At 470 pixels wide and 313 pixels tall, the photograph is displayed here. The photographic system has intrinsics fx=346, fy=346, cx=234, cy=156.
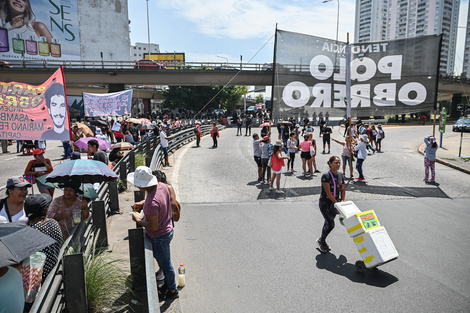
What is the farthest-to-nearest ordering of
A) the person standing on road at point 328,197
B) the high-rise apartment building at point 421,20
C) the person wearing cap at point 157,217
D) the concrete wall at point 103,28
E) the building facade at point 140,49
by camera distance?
the building facade at point 140,49 < the high-rise apartment building at point 421,20 < the concrete wall at point 103,28 < the person standing on road at point 328,197 < the person wearing cap at point 157,217

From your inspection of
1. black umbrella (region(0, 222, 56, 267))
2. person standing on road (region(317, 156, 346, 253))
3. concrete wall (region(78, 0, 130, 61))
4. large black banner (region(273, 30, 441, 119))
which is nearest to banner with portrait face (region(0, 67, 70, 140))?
black umbrella (region(0, 222, 56, 267))

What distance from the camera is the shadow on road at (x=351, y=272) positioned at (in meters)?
5.41

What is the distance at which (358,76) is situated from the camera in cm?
1184

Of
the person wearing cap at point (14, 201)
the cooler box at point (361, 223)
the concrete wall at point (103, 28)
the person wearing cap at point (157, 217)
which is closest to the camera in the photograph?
the person wearing cap at point (157, 217)

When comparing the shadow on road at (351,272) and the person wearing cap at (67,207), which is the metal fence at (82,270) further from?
the shadow on road at (351,272)

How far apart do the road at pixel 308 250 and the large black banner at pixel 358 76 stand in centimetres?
277

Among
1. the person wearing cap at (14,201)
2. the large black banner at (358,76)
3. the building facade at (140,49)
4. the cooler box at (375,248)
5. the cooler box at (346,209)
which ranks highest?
the building facade at (140,49)

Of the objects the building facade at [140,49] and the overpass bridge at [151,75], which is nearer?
the overpass bridge at [151,75]

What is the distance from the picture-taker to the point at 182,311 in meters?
4.62

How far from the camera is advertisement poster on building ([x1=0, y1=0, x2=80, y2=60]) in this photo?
6138 centimetres

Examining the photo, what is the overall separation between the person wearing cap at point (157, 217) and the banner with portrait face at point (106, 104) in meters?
14.6

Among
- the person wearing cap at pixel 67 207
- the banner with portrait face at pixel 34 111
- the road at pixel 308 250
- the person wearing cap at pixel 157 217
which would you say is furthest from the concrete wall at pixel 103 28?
the person wearing cap at pixel 157 217

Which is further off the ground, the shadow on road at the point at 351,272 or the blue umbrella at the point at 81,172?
the blue umbrella at the point at 81,172

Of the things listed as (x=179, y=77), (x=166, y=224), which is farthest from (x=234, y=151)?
(x=179, y=77)
